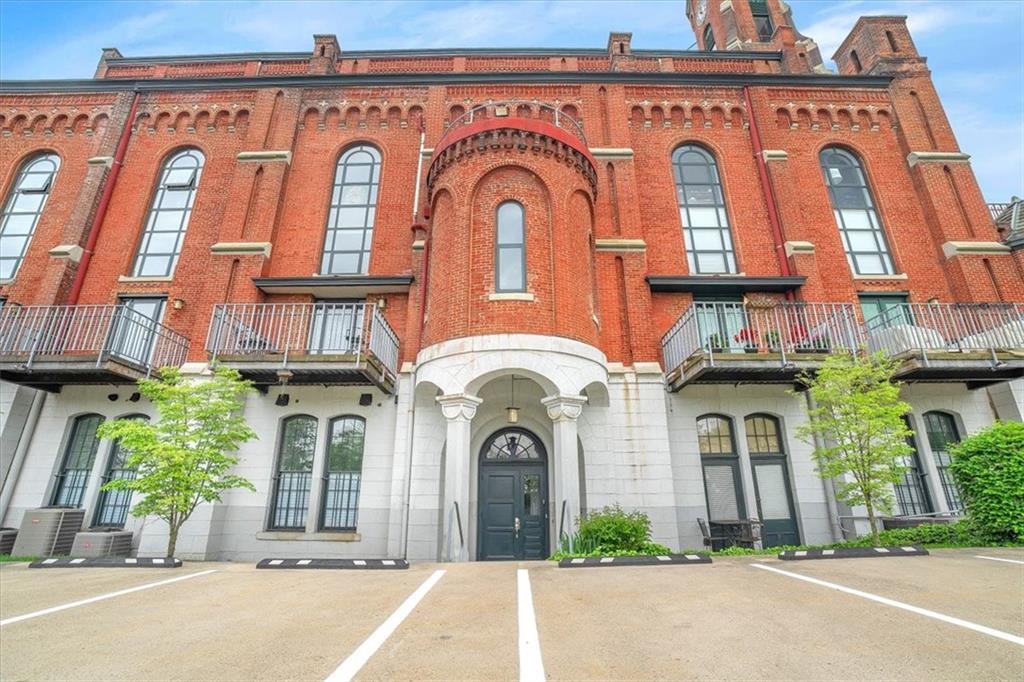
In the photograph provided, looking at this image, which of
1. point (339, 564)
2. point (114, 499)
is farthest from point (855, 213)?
point (114, 499)

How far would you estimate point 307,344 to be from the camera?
38.9 ft

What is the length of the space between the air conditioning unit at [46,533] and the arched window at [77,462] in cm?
95

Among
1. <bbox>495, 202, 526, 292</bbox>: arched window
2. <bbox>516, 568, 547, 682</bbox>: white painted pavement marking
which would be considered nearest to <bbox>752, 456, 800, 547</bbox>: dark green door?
<bbox>495, 202, 526, 292</bbox>: arched window

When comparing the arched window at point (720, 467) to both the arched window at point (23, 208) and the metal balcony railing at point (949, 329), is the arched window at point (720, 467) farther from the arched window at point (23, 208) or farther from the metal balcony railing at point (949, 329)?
the arched window at point (23, 208)

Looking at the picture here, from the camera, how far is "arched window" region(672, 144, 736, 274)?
46.4 ft

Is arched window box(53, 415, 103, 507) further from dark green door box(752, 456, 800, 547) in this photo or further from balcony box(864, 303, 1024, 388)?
balcony box(864, 303, 1024, 388)

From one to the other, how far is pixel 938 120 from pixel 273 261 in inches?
901

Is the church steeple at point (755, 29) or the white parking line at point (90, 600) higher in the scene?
the church steeple at point (755, 29)

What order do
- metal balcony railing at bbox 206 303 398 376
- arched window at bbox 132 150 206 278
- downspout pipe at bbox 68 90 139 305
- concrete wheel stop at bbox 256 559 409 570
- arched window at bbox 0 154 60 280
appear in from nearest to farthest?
1. concrete wheel stop at bbox 256 559 409 570
2. metal balcony railing at bbox 206 303 398 376
3. downspout pipe at bbox 68 90 139 305
4. arched window at bbox 132 150 206 278
5. arched window at bbox 0 154 60 280

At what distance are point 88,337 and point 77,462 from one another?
11.1ft

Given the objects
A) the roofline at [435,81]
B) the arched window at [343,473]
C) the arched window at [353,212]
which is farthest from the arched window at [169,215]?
the arched window at [343,473]

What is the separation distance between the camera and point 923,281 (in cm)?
1380

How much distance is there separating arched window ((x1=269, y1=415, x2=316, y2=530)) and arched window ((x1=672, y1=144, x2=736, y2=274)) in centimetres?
1220

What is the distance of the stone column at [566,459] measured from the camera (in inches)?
372
